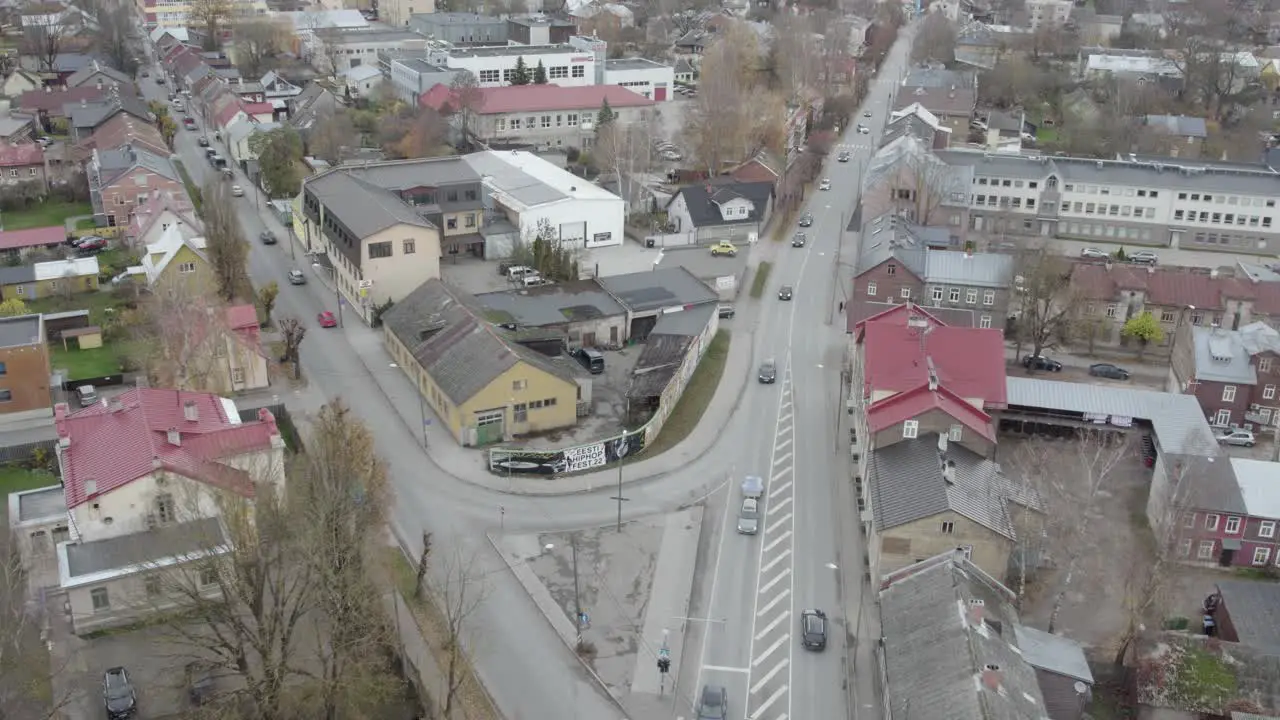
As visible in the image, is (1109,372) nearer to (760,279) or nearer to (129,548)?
(760,279)

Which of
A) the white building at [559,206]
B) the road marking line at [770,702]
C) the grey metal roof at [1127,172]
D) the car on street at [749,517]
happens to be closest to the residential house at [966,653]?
the road marking line at [770,702]

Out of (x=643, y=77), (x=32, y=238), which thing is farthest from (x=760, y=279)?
(x=643, y=77)

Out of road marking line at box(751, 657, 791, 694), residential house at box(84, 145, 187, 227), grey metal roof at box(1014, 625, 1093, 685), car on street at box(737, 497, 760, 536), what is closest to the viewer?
grey metal roof at box(1014, 625, 1093, 685)

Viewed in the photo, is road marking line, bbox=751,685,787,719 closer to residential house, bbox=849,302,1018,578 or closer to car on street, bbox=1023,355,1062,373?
residential house, bbox=849,302,1018,578

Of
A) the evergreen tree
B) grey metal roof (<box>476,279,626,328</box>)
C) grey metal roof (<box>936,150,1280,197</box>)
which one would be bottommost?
grey metal roof (<box>476,279,626,328</box>)

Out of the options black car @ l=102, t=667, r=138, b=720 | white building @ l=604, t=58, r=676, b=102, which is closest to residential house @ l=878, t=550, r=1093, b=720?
black car @ l=102, t=667, r=138, b=720

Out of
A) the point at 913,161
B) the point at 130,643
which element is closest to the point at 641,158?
the point at 913,161

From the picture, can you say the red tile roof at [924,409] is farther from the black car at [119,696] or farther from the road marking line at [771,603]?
the black car at [119,696]
